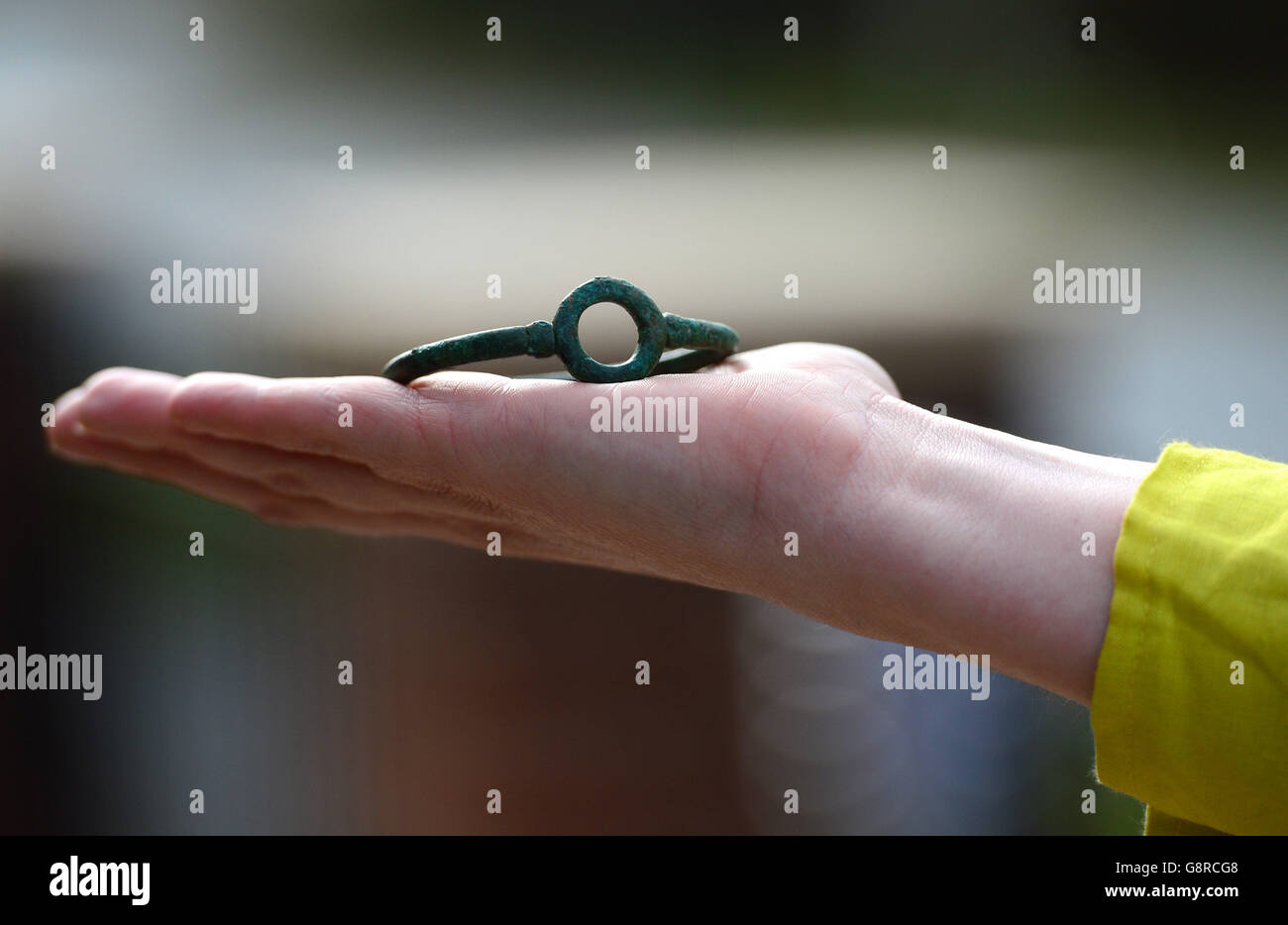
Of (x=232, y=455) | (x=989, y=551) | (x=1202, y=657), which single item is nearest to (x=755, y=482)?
(x=989, y=551)

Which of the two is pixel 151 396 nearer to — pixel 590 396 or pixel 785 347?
pixel 590 396

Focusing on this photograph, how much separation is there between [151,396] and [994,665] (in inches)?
24.9

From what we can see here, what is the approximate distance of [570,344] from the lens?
0.64m

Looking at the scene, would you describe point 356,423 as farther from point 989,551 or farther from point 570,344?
point 989,551

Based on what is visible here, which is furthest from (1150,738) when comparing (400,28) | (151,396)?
(400,28)

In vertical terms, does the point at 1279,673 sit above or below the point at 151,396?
below

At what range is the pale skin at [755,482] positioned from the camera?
520 mm

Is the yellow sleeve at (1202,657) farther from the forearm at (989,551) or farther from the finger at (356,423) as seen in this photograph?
the finger at (356,423)

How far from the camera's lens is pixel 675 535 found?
621 millimetres

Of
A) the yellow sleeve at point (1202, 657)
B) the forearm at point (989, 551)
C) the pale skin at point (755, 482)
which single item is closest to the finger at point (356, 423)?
the pale skin at point (755, 482)

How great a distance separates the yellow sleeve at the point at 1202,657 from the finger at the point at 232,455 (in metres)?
0.44

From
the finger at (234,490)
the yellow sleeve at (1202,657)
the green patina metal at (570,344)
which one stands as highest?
the green patina metal at (570,344)

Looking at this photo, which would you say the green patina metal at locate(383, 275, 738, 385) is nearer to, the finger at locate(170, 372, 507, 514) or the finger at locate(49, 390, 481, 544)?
the finger at locate(170, 372, 507, 514)

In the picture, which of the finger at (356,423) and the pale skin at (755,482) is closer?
the pale skin at (755,482)
